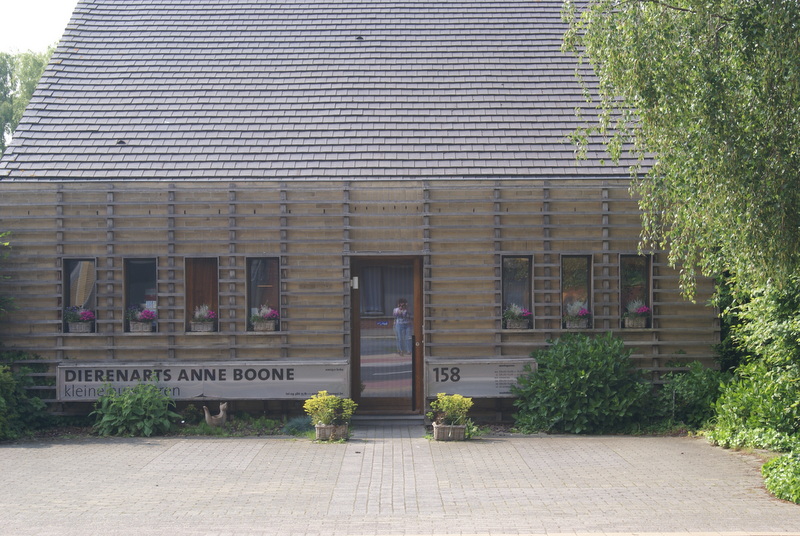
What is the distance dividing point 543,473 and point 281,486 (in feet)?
10.7

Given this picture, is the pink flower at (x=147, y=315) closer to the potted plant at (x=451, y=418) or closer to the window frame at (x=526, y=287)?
the potted plant at (x=451, y=418)

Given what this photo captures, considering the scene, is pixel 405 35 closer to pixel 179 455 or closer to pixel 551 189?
pixel 551 189

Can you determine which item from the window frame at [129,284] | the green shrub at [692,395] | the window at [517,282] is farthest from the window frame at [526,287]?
the window frame at [129,284]

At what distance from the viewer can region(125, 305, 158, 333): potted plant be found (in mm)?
14039

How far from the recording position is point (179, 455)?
11.8m

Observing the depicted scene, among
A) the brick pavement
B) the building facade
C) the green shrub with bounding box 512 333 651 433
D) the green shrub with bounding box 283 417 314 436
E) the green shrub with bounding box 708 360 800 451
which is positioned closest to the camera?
the brick pavement

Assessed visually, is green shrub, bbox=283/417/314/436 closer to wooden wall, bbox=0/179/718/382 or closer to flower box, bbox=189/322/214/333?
wooden wall, bbox=0/179/718/382

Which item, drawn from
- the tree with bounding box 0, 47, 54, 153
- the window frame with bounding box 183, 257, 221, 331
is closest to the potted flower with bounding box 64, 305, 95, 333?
the window frame with bounding box 183, 257, 221, 331

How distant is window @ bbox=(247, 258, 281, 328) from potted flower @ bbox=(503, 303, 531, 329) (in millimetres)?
3926

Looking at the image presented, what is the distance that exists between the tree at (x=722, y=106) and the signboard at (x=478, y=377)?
4375 mm

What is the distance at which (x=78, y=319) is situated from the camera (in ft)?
45.9

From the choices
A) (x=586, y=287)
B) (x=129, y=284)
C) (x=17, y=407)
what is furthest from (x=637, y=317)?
(x=17, y=407)

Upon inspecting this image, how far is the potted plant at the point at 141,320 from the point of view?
14.0 m

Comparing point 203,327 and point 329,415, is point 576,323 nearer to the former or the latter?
point 329,415
